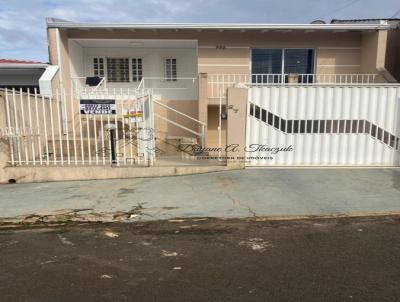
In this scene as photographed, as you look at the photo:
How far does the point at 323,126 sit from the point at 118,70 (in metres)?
9.98

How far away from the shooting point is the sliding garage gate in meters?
8.01

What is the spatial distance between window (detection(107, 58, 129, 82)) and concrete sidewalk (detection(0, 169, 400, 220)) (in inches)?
332

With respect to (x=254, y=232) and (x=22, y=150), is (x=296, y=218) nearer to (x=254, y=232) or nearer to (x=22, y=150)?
(x=254, y=232)

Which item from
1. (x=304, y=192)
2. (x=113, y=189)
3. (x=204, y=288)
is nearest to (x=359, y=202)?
(x=304, y=192)

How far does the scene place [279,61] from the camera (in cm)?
1344

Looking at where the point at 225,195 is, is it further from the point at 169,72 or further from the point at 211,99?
the point at 169,72

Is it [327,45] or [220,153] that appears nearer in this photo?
[220,153]

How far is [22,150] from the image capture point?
7.93 meters

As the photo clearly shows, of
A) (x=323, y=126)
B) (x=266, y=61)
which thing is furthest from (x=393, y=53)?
(x=323, y=126)

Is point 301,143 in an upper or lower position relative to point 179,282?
upper

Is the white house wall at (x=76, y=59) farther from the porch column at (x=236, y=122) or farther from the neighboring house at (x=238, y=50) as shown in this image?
the porch column at (x=236, y=122)

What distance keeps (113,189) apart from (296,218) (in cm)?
372

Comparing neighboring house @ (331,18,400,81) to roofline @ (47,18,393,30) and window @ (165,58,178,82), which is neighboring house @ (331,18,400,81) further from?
window @ (165,58,178,82)

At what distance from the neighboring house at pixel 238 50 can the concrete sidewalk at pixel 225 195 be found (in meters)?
5.57
